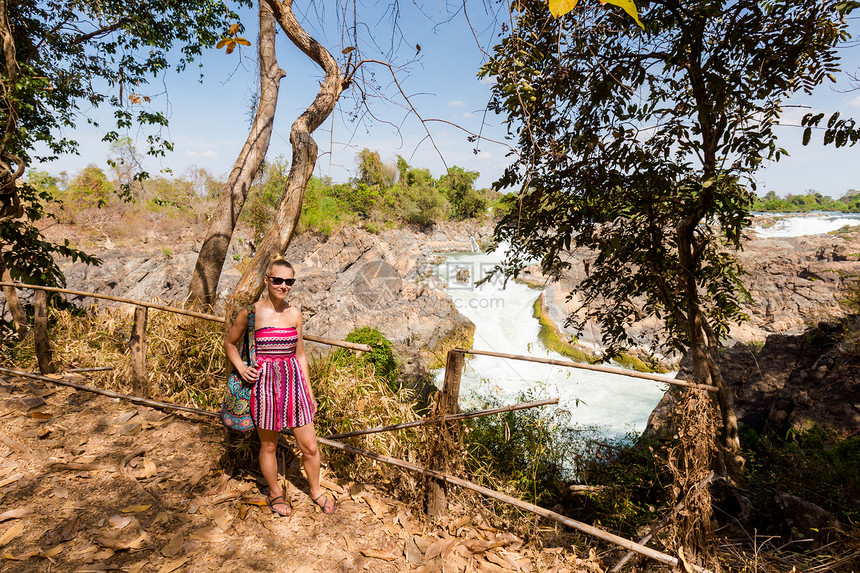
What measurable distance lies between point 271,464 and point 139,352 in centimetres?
215

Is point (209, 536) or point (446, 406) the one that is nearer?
point (209, 536)

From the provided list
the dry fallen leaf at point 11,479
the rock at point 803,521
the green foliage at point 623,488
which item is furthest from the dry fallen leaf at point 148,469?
the rock at point 803,521

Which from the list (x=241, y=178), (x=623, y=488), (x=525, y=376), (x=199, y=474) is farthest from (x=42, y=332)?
(x=525, y=376)

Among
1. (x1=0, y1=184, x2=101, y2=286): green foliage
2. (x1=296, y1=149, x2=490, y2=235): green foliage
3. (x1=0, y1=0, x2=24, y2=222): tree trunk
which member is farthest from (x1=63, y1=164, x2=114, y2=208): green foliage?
(x1=0, y1=0, x2=24, y2=222): tree trunk

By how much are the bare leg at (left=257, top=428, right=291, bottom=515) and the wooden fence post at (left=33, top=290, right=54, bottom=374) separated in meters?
3.13

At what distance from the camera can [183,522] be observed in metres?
Answer: 2.41

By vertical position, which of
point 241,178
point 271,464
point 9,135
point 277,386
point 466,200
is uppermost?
point 466,200

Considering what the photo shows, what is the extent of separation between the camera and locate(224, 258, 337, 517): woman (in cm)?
234

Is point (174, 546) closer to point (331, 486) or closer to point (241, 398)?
point (241, 398)

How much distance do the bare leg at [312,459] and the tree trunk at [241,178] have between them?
3.46 metres

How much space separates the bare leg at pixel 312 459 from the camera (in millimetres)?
2447

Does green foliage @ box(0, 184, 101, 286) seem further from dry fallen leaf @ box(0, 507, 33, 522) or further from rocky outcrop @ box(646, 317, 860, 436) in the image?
rocky outcrop @ box(646, 317, 860, 436)

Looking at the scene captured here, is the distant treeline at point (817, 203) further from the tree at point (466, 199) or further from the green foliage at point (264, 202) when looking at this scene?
the green foliage at point (264, 202)

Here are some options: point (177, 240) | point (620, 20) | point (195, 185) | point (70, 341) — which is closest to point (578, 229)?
point (620, 20)
